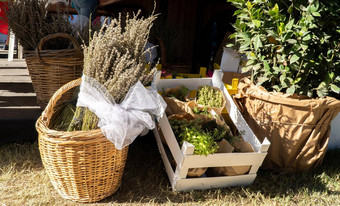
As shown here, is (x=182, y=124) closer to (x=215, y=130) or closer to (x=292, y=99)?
(x=215, y=130)

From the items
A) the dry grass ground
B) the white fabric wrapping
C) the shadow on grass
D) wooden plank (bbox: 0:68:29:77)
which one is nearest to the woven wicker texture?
the dry grass ground

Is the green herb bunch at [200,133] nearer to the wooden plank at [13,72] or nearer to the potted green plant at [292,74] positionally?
the potted green plant at [292,74]

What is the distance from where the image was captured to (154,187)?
2.37 m

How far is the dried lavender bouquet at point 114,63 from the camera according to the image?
6.46 feet

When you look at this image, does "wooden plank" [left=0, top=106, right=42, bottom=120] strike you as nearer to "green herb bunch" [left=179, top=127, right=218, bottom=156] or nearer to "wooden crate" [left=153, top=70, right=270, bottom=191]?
"wooden crate" [left=153, top=70, right=270, bottom=191]

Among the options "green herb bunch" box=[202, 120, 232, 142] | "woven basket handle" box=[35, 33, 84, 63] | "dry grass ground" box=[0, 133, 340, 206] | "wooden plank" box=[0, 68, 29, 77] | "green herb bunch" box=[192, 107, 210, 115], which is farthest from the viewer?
"wooden plank" box=[0, 68, 29, 77]

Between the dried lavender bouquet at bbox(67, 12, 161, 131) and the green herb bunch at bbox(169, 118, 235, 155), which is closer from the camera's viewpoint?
the dried lavender bouquet at bbox(67, 12, 161, 131)

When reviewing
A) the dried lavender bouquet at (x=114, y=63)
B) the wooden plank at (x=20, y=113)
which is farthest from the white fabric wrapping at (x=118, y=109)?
the wooden plank at (x=20, y=113)

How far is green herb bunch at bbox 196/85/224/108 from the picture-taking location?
2.67 meters

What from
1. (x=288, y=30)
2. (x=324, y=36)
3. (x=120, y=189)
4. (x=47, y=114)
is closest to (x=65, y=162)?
(x=47, y=114)

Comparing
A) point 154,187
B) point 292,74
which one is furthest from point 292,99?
point 154,187

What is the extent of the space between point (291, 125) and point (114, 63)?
141 cm

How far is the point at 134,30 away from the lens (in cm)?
212

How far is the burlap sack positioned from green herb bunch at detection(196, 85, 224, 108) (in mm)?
209
